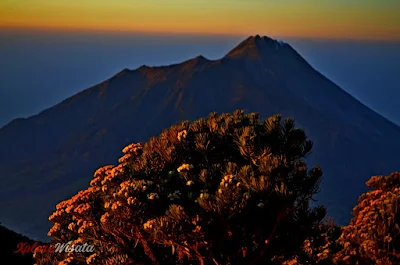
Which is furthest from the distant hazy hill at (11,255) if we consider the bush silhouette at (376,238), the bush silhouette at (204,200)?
the bush silhouette at (376,238)

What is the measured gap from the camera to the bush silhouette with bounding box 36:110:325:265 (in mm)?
10023

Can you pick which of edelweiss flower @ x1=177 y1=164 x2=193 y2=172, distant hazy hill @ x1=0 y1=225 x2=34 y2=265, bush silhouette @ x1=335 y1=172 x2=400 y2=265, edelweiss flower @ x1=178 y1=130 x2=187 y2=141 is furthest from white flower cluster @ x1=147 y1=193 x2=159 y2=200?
distant hazy hill @ x1=0 y1=225 x2=34 y2=265

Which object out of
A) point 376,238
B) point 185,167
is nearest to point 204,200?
point 185,167

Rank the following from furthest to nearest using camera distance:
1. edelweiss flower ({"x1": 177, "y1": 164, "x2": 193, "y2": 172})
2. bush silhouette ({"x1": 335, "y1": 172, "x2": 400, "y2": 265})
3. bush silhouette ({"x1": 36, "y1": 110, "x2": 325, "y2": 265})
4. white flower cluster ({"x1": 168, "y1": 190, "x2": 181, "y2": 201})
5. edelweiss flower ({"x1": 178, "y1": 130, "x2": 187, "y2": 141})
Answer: bush silhouette ({"x1": 335, "y1": 172, "x2": 400, "y2": 265}) → edelweiss flower ({"x1": 178, "y1": 130, "x2": 187, "y2": 141}) → edelweiss flower ({"x1": 177, "y1": 164, "x2": 193, "y2": 172}) → white flower cluster ({"x1": 168, "y1": 190, "x2": 181, "y2": 201}) → bush silhouette ({"x1": 36, "y1": 110, "x2": 325, "y2": 265})

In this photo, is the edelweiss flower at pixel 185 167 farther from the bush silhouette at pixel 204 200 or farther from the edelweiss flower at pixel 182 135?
the edelweiss flower at pixel 182 135

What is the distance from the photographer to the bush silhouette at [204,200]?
10023mm

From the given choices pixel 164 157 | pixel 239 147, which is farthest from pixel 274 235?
pixel 164 157

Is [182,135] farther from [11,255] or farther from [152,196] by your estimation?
[11,255]

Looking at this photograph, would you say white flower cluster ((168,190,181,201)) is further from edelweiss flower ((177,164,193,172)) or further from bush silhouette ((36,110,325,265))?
edelweiss flower ((177,164,193,172))

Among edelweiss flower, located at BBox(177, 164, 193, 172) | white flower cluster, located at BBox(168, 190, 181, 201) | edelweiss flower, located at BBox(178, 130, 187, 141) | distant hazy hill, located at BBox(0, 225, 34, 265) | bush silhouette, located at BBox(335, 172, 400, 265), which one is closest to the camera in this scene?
white flower cluster, located at BBox(168, 190, 181, 201)

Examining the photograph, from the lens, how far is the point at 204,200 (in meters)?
9.79

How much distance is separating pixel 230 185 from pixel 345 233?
928 cm

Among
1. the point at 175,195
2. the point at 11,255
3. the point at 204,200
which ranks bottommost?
the point at 11,255

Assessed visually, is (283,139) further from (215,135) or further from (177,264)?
(177,264)
